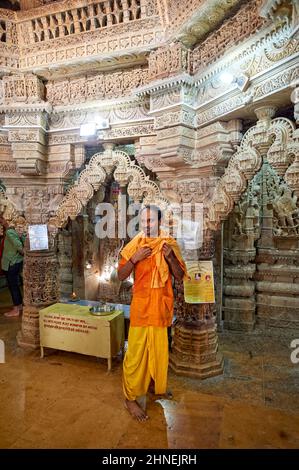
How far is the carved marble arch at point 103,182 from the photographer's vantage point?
3.99 meters

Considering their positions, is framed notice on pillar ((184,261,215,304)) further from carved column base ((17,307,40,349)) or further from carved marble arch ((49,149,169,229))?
carved column base ((17,307,40,349))

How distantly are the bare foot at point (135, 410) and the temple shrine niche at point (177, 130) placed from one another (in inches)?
35.5

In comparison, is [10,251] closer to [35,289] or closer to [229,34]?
[35,289]

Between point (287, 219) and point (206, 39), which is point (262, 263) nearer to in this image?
point (287, 219)

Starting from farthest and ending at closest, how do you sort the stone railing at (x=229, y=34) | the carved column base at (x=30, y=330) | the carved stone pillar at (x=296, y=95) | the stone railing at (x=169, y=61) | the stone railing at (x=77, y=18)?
the carved column base at (x=30, y=330) → the stone railing at (x=77, y=18) → the stone railing at (x=169, y=61) → the stone railing at (x=229, y=34) → the carved stone pillar at (x=296, y=95)

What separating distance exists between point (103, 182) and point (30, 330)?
2.45 m

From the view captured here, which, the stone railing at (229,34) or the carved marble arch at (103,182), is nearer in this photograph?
the stone railing at (229,34)

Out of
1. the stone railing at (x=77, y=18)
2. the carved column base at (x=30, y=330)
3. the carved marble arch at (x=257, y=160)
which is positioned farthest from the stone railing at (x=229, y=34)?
the carved column base at (x=30, y=330)

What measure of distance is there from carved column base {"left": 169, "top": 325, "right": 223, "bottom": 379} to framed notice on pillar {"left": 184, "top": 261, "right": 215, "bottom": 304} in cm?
44

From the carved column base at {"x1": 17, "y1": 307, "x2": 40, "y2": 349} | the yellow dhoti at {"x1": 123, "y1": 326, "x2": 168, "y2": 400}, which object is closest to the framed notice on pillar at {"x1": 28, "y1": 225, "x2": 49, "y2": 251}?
the carved column base at {"x1": 17, "y1": 307, "x2": 40, "y2": 349}

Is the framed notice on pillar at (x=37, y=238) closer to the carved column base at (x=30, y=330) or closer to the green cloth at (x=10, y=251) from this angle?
the carved column base at (x=30, y=330)

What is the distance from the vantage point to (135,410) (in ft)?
9.54

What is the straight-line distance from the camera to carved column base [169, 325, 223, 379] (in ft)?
12.0
